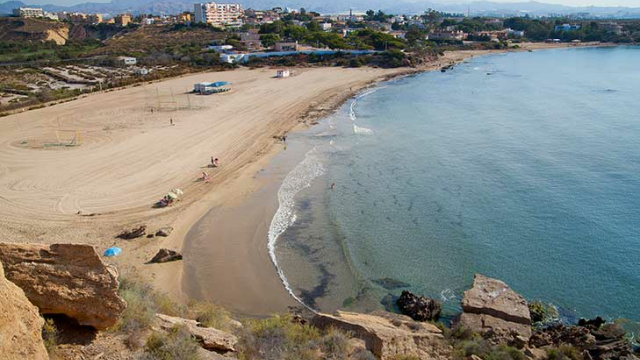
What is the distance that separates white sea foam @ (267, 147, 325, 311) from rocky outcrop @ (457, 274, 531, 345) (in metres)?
5.16

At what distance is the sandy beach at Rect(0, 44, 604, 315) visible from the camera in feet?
55.9

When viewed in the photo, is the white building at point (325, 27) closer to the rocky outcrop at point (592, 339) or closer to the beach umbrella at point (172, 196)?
the beach umbrella at point (172, 196)

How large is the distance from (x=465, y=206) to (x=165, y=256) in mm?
14866

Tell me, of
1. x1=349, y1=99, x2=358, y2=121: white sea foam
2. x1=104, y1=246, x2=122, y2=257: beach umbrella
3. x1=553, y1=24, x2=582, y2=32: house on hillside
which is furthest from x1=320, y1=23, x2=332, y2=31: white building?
x1=104, y1=246, x2=122, y2=257: beach umbrella

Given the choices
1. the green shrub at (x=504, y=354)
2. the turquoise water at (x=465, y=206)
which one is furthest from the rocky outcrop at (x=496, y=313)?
the green shrub at (x=504, y=354)

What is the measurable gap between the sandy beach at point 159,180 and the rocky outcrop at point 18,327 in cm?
877

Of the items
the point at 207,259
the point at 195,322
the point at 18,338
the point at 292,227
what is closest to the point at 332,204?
the point at 292,227

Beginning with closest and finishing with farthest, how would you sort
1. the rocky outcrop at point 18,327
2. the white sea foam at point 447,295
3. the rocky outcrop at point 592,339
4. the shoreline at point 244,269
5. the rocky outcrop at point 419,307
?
the rocky outcrop at point 18,327 < the rocky outcrop at point 592,339 < the rocky outcrop at point 419,307 < the shoreline at point 244,269 < the white sea foam at point 447,295

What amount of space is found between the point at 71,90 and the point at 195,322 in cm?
4823

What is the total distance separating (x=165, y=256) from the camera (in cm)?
1720

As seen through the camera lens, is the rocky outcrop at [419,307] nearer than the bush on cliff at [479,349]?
No

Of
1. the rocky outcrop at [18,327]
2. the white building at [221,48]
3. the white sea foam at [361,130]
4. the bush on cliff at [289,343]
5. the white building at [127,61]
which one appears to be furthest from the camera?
the white building at [221,48]

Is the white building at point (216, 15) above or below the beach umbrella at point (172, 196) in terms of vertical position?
above

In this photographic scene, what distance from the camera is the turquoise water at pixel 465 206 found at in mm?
17000
